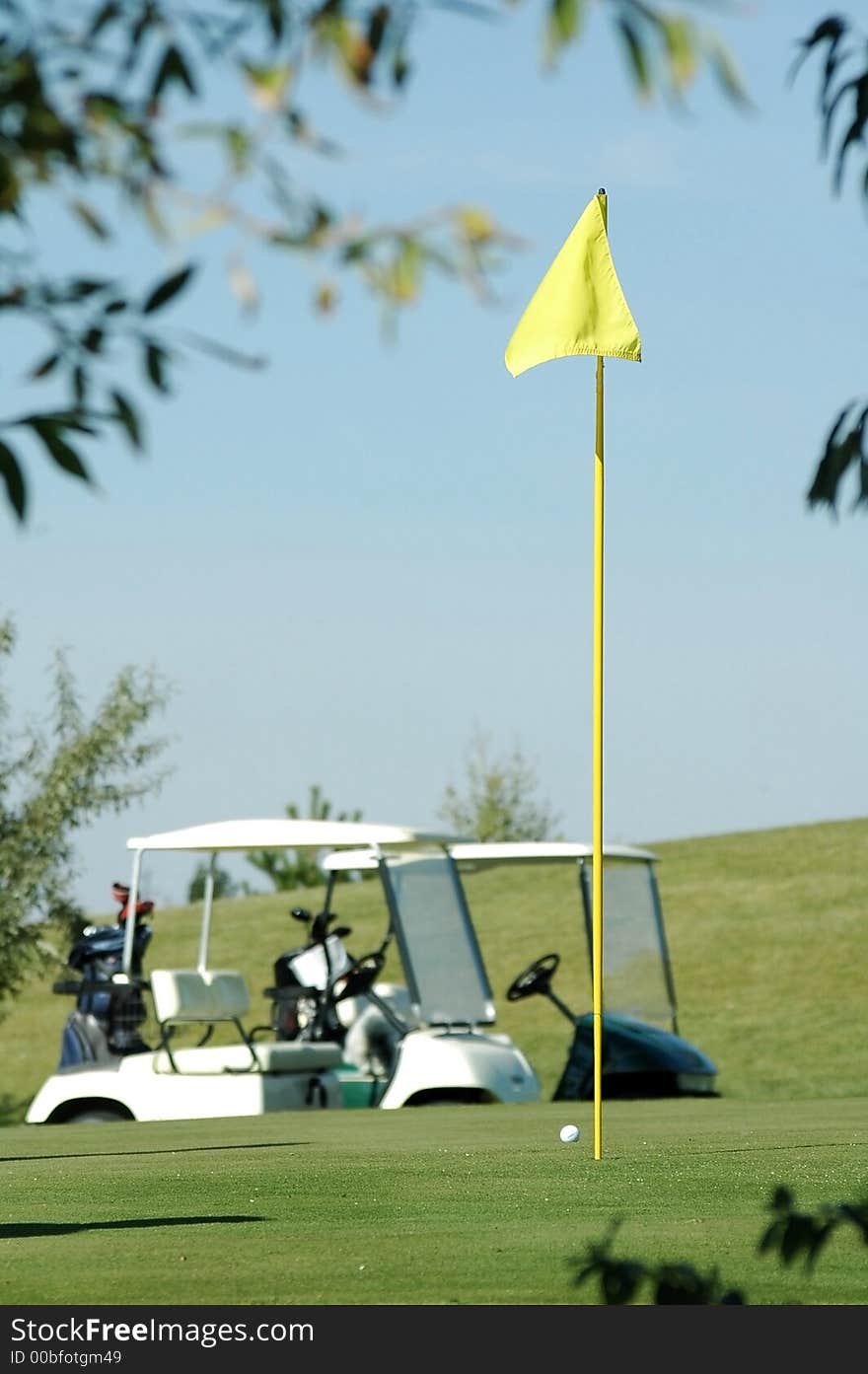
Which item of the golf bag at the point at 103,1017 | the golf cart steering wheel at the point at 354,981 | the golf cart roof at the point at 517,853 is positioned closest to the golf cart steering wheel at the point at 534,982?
A: the golf cart roof at the point at 517,853

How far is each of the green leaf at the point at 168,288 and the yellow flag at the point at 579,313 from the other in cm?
700

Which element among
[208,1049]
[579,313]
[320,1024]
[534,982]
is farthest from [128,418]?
[534,982]

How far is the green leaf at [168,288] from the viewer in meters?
2.02

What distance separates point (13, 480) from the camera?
6.64ft

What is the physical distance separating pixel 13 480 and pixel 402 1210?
4931 mm

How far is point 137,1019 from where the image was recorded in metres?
13.1

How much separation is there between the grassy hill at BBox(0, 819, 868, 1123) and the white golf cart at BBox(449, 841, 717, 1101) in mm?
7645

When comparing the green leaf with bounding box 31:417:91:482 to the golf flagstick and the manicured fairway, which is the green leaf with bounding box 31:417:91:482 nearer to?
the manicured fairway

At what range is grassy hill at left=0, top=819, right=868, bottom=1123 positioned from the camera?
27.4 metres

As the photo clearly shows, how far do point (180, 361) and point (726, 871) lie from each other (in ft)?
121

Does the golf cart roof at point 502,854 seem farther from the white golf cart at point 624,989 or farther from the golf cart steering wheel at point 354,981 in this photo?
the golf cart steering wheel at point 354,981

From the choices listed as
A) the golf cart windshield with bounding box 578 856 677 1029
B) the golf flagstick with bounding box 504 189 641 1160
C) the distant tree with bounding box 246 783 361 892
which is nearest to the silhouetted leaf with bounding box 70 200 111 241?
the golf flagstick with bounding box 504 189 641 1160

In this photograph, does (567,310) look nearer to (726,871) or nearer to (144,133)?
(144,133)
